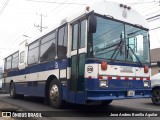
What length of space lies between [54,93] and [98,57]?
266cm

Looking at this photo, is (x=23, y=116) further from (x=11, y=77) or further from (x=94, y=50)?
(x=11, y=77)

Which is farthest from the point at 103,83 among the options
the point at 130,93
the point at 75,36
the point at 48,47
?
the point at 48,47

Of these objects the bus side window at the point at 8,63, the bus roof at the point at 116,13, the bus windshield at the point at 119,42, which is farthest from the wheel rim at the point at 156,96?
the bus side window at the point at 8,63

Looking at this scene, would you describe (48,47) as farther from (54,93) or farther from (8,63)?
(8,63)

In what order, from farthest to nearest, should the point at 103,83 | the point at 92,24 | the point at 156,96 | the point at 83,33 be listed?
the point at 156,96, the point at 83,33, the point at 103,83, the point at 92,24

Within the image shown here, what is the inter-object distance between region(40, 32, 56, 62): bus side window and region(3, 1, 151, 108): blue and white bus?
0.12ft

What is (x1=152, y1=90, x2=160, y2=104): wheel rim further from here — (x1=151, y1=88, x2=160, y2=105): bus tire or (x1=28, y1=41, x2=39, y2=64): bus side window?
(x1=28, y1=41, x2=39, y2=64): bus side window

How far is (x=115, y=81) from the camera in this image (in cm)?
823

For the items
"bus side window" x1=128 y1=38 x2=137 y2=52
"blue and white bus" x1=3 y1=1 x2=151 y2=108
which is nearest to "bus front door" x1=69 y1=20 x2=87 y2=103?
"blue and white bus" x1=3 y1=1 x2=151 y2=108

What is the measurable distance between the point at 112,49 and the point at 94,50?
2.27ft

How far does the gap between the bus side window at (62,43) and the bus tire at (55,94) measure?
0.98 metres

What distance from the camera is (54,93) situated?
9.90 m

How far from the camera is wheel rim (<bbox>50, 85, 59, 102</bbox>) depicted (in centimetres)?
977

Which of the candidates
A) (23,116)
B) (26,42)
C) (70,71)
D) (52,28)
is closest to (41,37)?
(52,28)
